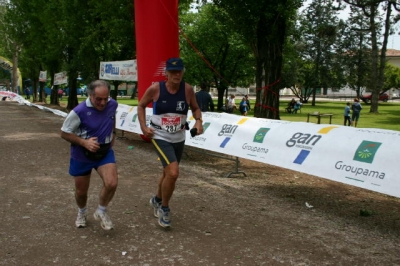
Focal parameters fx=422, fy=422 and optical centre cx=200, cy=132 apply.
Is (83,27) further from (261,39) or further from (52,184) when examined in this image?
(52,184)

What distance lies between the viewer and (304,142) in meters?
6.45

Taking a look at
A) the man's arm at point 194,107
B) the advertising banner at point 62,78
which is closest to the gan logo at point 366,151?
the man's arm at point 194,107

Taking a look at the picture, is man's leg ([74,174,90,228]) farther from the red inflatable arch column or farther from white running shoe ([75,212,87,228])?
the red inflatable arch column

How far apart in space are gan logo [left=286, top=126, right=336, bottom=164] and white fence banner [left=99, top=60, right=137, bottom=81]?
9.43 metres

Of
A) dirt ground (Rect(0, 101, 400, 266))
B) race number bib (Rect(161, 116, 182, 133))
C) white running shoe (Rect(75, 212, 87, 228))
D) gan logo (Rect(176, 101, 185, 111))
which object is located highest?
gan logo (Rect(176, 101, 185, 111))

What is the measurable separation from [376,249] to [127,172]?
5133mm

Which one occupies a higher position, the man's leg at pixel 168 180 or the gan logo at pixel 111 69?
the gan logo at pixel 111 69

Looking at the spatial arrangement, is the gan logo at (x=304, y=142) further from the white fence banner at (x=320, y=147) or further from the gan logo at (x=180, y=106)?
the gan logo at (x=180, y=106)

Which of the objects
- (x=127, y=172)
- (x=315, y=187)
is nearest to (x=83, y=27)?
(x=127, y=172)

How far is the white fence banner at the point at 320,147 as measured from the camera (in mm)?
5133

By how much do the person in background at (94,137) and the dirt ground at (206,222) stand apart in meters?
0.62

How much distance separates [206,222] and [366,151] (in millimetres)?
2235

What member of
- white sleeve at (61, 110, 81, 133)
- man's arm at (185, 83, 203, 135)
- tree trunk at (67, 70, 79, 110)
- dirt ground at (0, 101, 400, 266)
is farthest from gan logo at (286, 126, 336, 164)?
tree trunk at (67, 70, 79, 110)

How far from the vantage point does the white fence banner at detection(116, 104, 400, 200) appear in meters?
5.13
